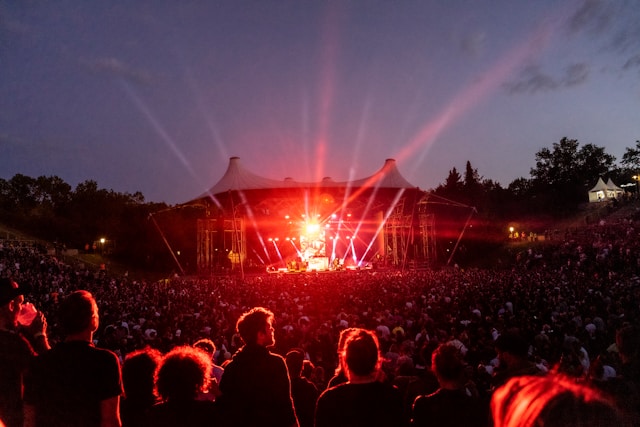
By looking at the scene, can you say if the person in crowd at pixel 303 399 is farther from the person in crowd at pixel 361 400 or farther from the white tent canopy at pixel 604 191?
the white tent canopy at pixel 604 191

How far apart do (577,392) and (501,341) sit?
238 centimetres

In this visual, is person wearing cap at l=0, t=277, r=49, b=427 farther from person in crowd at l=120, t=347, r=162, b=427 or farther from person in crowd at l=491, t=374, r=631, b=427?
person in crowd at l=491, t=374, r=631, b=427

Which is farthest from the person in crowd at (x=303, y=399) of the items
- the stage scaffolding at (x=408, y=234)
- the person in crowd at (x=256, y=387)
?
the stage scaffolding at (x=408, y=234)

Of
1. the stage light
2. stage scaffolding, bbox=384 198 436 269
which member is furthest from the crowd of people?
the stage light

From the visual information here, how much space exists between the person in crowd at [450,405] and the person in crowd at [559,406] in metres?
1.43

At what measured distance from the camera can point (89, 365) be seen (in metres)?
2.19

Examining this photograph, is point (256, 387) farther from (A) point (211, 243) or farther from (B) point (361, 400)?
(A) point (211, 243)

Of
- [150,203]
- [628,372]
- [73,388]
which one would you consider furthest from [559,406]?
[150,203]

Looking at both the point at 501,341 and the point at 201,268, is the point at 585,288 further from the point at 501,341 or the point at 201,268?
the point at 201,268

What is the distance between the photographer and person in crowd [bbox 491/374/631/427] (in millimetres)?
951

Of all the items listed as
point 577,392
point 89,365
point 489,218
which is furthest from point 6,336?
point 489,218

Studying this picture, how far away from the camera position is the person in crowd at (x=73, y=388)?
7.04 ft

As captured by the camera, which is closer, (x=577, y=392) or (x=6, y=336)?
(x=577, y=392)

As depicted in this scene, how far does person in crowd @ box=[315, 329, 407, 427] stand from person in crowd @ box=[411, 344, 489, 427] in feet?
0.91
